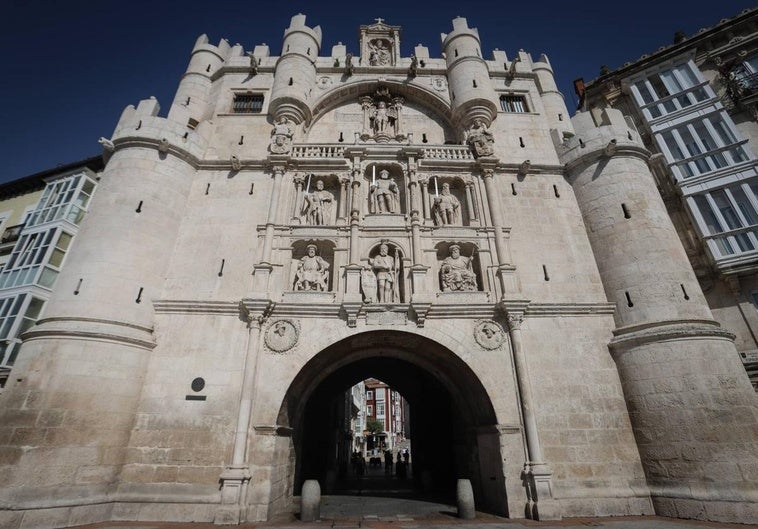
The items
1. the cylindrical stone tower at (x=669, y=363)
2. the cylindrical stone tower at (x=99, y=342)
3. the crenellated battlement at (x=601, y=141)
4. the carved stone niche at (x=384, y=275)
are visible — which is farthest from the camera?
the crenellated battlement at (x=601, y=141)

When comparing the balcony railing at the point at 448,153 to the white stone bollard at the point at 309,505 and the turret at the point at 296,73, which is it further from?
the white stone bollard at the point at 309,505

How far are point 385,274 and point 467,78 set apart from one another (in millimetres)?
11621

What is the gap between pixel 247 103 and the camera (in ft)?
61.3

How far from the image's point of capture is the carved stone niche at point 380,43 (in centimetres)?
2066

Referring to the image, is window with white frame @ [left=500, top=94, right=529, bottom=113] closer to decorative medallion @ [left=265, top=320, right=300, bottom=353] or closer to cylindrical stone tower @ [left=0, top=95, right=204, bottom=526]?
decorative medallion @ [left=265, top=320, right=300, bottom=353]

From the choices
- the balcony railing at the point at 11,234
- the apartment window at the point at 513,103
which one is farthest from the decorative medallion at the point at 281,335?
the balcony railing at the point at 11,234

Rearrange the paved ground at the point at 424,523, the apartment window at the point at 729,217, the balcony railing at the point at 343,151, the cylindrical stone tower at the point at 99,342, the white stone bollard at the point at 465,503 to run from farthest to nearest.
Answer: the balcony railing at the point at 343,151 → the apartment window at the point at 729,217 → the white stone bollard at the point at 465,503 → the cylindrical stone tower at the point at 99,342 → the paved ground at the point at 424,523

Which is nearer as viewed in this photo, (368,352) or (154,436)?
(154,436)

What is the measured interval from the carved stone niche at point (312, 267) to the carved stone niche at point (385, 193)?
82.7 inches

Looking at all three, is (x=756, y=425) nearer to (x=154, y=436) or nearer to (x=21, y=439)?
(x=154, y=436)

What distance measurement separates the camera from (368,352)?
43.2 ft

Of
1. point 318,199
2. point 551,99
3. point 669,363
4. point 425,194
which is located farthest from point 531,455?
point 551,99

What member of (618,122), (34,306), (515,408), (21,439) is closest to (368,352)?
(515,408)

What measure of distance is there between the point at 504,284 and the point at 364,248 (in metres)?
5.11
